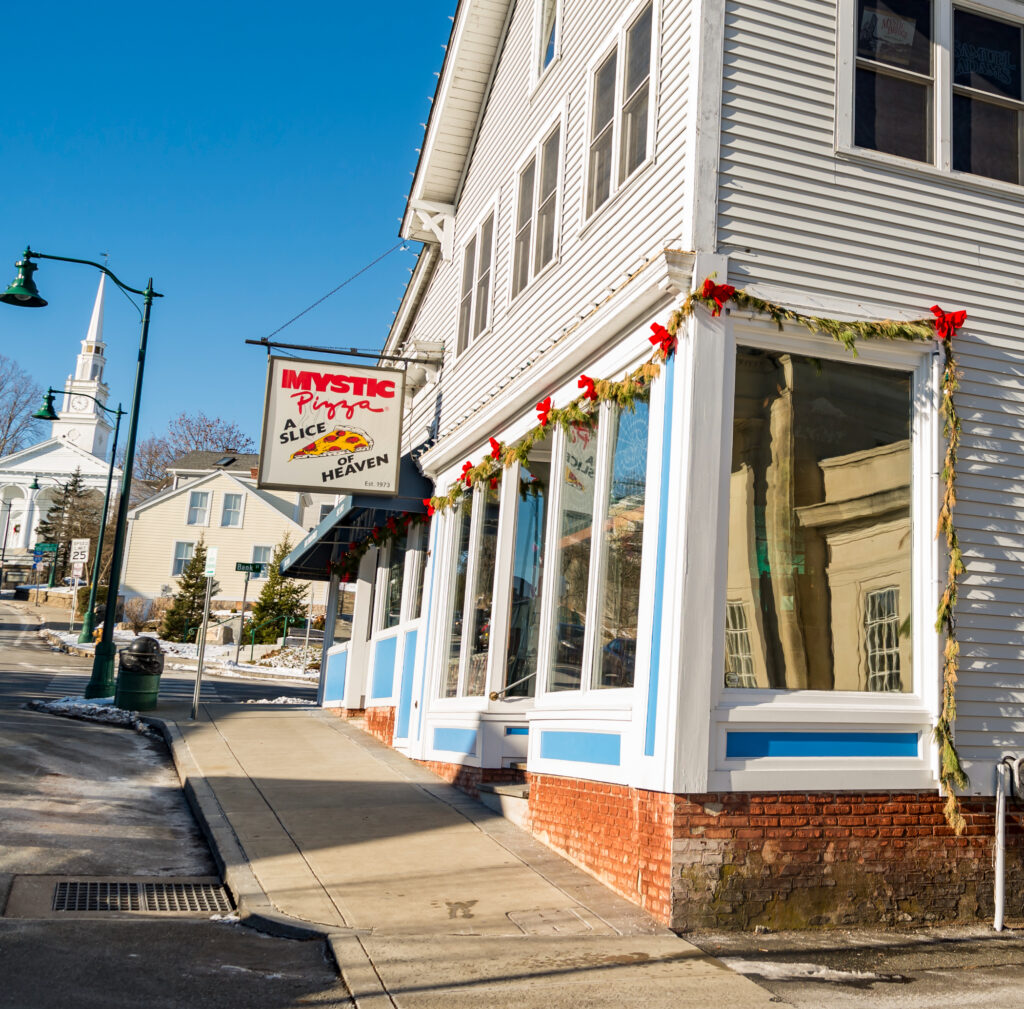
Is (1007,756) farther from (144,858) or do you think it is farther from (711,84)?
(144,858)

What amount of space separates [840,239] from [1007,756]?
3687mm

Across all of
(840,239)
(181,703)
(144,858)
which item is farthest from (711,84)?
(181,703)

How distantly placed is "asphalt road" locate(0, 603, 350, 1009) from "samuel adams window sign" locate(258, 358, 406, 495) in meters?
3.42

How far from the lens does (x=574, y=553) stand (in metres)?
8.86

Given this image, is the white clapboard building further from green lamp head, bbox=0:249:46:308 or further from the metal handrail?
green lamp head, bbox=0:249:46:308

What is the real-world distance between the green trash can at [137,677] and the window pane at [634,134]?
9974 mm

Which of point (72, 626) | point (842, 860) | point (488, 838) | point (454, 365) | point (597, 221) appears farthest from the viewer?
point (72, 626)

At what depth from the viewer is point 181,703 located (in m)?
17.5

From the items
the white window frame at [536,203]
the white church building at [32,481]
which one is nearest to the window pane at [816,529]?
the white window frame at [536,203]

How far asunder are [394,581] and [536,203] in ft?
20.3

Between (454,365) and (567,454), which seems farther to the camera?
(454,365)

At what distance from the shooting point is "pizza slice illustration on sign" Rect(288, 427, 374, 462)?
468 inches

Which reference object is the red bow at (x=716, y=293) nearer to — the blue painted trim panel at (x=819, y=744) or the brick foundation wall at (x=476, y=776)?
the blue painted trim panel at (x=819, y=744)

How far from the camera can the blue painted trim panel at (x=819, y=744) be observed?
686 centimetres
